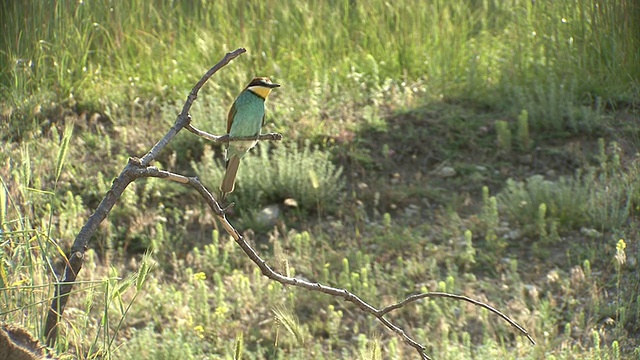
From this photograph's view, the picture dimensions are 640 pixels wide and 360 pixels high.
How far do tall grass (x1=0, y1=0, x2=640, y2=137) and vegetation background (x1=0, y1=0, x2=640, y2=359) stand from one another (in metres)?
0.02

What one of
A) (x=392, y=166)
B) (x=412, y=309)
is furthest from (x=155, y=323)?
(x=392, y=166)

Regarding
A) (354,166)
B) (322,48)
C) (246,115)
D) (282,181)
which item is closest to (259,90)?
(246,115)

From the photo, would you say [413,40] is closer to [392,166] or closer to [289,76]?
[289,76]

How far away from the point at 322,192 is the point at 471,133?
3.65 ft

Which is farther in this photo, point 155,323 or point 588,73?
point 588,73

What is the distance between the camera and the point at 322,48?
233 inches

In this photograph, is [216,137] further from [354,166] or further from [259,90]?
[354,166]

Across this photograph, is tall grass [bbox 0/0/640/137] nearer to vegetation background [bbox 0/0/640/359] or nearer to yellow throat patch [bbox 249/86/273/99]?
vegetation background [bbox 0/0/640/359]

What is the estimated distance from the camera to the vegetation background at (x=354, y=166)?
3.69 metres

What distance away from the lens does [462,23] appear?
6047 mm

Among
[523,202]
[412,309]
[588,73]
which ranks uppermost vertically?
[588,73]

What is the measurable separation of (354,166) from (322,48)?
131cm

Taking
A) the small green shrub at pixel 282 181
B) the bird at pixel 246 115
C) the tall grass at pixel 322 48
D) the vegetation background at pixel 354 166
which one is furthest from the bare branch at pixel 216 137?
the tall grass at pixel 322 48

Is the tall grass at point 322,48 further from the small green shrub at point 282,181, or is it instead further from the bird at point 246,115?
the bird at point 246,115
